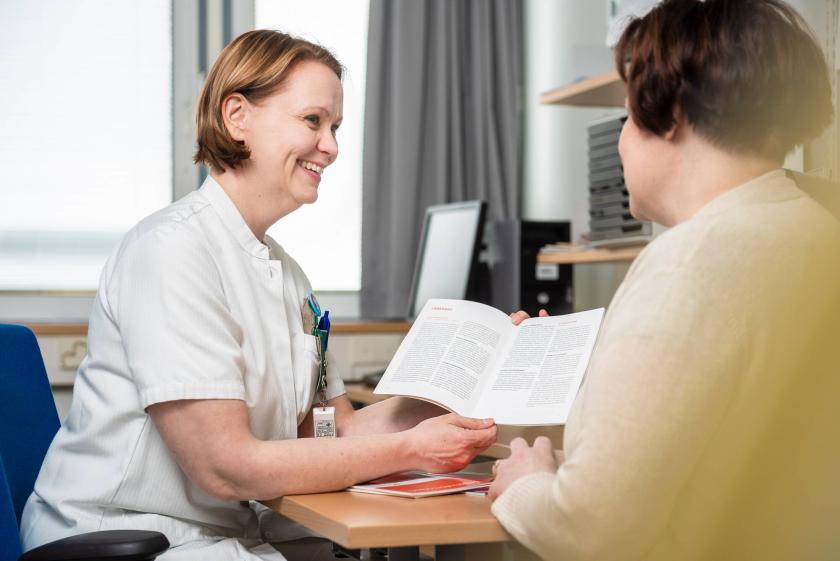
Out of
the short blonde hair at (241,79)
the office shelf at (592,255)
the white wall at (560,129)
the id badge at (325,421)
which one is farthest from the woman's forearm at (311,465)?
the white wall at (560,129)

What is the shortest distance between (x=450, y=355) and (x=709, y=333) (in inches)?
21.9

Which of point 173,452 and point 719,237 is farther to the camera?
point 173,452

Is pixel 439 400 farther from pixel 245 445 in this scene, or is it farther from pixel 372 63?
pixel 372 63

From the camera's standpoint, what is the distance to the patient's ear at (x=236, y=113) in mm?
1581

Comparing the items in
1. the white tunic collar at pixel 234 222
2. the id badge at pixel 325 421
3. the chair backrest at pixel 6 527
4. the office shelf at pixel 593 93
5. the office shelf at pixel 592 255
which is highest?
the office shelf at pixel 593 93

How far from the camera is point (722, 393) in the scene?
950mm

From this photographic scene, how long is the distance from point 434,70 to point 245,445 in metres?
2.56

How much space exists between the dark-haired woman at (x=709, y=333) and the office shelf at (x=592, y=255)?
60.1 inches

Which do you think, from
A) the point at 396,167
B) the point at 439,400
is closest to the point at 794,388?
the point at 439,400

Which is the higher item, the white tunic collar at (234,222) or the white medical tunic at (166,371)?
the white tunic collar at (234,222)

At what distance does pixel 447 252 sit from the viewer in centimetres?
322

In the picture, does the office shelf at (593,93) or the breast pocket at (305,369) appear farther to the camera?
the office shelf at (593,93)

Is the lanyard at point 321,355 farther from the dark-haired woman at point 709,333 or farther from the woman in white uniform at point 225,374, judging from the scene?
the dark-haired woman at point 709,333

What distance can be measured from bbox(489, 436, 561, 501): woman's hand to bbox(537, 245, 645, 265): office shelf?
145cm
